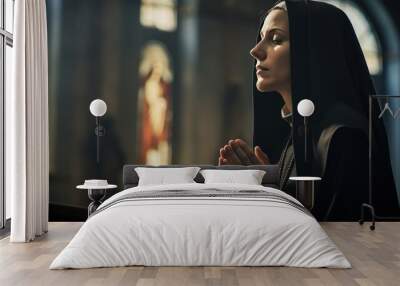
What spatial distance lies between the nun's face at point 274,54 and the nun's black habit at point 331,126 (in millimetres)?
90

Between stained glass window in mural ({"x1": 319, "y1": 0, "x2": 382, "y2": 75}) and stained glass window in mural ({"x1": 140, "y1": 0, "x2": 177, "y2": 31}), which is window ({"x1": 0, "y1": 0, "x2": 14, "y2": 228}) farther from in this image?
stained glass window in mural ({"x1": 319, "y1": 0, "x2": 382, "y2": 75})

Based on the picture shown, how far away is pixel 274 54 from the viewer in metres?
7.84

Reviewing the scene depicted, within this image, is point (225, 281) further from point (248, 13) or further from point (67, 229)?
point (248, 13)

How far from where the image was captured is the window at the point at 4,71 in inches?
271

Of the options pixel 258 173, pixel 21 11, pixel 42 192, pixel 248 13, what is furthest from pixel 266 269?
pixel 248 13

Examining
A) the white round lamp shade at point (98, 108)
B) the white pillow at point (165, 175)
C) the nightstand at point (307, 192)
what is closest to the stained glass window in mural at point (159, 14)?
the white round lamp shade at point (98, 108)

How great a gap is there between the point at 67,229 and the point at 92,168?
1.03m

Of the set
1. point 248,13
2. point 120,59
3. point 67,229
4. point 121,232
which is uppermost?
point 248,13

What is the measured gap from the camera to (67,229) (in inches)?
276

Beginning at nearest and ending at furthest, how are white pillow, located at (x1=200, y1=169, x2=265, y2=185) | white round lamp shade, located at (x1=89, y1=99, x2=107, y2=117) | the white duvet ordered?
the white duvet → white pillow, located at (x1=200, y1=169, x2=265, y2=185) → white round lamp shade, located at (x1=89, y1=99, x2=107, y2=117)

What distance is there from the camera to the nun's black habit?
7.75 meters

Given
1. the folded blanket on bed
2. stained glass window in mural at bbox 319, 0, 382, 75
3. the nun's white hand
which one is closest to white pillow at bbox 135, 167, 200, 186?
the nun's white hand

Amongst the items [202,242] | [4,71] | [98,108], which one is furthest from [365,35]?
[4,71]

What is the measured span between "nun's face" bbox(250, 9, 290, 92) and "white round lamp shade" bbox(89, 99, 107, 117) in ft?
6.88
